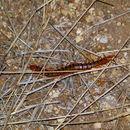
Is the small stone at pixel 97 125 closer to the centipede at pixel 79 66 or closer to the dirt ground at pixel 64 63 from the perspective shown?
the dirt ground at pixel 64 63

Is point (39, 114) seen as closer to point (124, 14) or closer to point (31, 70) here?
point (31, 70)

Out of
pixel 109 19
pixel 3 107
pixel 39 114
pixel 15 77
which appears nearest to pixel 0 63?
pixel 15 77

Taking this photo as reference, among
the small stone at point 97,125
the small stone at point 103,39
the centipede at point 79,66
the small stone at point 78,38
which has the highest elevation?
the small stone at point 78,38

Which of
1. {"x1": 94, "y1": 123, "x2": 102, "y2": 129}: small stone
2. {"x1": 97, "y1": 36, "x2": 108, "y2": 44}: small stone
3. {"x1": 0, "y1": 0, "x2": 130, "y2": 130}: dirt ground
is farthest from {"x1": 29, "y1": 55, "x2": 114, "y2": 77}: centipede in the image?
{"x1": 94, "y1": 123, "x2": 102, "y2": 129}: small stone

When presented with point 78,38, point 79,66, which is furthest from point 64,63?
point 78,38

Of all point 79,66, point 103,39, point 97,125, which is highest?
point 103,39

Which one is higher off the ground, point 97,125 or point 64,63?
point 64,63

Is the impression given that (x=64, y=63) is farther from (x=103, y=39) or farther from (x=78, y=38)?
(x=103, y=39)

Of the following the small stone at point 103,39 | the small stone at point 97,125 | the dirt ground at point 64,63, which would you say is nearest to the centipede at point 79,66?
the dirt ground at point 64,63
